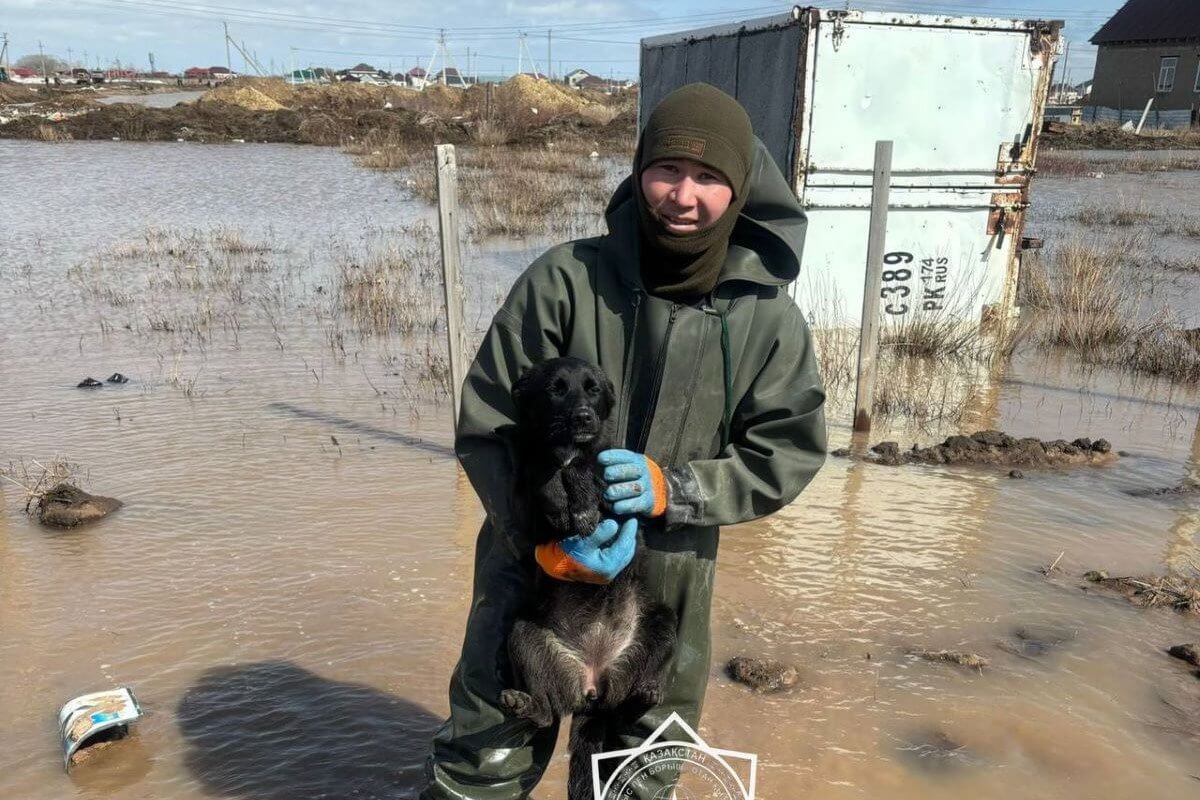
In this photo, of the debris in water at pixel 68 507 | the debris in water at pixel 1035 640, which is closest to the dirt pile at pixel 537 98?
the debris in water at pixel 68 507

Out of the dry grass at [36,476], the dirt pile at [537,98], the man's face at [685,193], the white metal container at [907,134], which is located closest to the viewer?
the man's face at [685,193]

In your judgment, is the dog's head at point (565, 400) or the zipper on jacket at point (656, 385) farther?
the zipper on jacket at point (656, 385)

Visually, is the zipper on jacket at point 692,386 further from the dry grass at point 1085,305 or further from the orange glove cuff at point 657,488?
the dry grass at point 1085,305

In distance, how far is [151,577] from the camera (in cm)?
496

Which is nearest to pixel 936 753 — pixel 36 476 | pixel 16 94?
pixel 36 476

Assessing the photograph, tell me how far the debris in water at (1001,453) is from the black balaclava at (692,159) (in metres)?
4.92

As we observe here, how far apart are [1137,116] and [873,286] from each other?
167 feet

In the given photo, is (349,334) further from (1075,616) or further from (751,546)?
(1075,616)

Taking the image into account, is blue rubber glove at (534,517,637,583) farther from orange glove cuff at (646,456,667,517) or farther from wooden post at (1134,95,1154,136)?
wooden post at (1134,95,1154,136)

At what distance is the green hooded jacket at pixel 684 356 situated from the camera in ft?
7.49

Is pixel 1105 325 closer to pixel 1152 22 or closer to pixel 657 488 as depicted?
pixel 657 488

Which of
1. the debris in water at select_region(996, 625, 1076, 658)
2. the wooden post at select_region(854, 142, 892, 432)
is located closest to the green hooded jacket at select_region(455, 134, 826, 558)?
the debris in water at select_region(996, 625, 1076, 658)

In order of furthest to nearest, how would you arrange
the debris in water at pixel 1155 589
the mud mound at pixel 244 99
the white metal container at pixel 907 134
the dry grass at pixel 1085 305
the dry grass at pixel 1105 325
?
the mud mound at pixel 244 99
the dry grass at pixel 1085 305
the dry grass at pixel 1105 325
the white metal container at pixel 907 134
the debris in water at pixel 1155 589

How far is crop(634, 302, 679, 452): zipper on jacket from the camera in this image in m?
2.29
